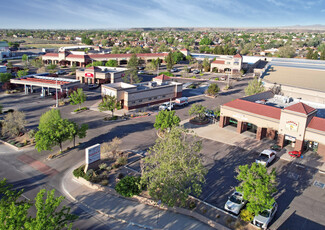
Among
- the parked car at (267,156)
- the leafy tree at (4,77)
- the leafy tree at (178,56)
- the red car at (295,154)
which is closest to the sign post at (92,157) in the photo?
the parked car at (267,156)

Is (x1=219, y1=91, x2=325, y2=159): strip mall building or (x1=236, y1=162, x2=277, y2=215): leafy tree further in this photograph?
(x1=219, y1=91, x2=325, y2=159): strip mall building

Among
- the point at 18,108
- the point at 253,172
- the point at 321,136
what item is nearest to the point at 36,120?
the point at 18,108

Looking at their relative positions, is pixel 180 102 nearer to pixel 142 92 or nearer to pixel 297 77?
pixel 142 92

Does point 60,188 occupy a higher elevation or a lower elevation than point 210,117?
lower

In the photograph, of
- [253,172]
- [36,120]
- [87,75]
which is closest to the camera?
[253,172]

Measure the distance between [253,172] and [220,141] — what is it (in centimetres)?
1714

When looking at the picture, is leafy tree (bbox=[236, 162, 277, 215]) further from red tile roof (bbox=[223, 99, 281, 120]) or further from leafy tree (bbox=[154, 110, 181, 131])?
red tile roof (bbox=[223, 99, 281, 120])

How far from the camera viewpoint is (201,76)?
9700 cm

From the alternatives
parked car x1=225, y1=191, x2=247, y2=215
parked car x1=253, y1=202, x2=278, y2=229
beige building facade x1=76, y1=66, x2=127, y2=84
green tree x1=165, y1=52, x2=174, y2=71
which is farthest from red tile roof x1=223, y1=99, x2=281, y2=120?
green tree x1=165, y1=52, x2=174, y2=71

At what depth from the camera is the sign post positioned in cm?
3120

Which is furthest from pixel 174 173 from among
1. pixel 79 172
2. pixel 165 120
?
pixel 165 120

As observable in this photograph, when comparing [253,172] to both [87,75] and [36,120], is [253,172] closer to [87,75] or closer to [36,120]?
[36,120]

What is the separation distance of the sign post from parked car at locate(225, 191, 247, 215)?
15746 millimetres

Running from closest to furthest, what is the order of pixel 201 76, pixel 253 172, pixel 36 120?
1. pixel 253 172
2. pixel 36 120
3. pixel 201 76
